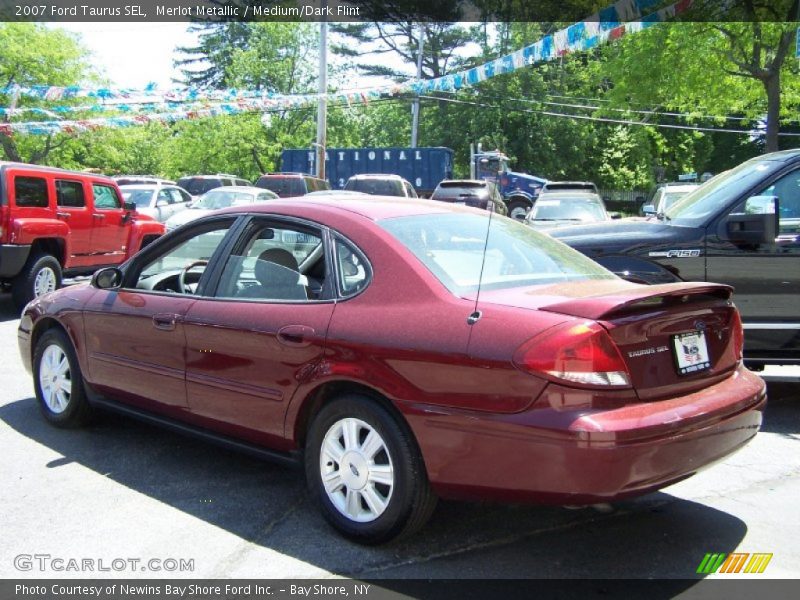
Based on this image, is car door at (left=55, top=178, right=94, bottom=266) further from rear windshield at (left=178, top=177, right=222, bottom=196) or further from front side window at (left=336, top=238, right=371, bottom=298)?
rear windshield at (left=178, top=177, right=222, bottom=196)

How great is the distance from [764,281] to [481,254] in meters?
3.10

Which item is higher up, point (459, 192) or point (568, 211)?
point (459, 192)

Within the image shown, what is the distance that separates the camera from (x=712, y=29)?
15.2 metres

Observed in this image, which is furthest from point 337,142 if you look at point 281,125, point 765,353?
point 765,353

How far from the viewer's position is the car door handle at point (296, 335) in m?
3.89

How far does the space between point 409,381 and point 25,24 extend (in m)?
34.7

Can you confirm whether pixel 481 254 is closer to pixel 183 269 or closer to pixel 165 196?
pixel 183 269

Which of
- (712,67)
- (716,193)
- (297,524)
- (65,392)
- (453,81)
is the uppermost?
(712,67)

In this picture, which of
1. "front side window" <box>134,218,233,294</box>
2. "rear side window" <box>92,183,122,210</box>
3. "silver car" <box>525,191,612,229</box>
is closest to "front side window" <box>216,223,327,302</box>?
"front side window" <box>134,218,233,294</box>

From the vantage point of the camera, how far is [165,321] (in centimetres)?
462

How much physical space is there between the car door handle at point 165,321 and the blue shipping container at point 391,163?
2614 centimetres

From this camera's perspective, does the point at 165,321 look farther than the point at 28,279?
No

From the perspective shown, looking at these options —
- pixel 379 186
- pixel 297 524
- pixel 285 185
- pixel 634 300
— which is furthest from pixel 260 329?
pixel 285 185

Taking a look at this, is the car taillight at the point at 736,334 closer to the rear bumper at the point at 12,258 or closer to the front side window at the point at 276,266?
the front side window at the point at 276,266
